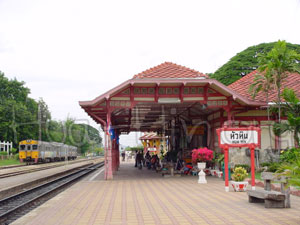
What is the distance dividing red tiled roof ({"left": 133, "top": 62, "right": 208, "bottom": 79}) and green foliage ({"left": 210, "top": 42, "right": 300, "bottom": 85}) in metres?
22.1

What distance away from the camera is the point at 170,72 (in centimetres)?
1742

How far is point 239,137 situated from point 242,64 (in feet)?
97.2

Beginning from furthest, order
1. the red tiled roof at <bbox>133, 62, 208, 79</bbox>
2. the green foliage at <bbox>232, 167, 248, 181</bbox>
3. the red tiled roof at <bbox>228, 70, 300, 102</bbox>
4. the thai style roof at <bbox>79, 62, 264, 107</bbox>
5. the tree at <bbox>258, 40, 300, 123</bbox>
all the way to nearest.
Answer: the red tiled roof at <bbox>228, 70, 300, 102</bbox> → the red tiled roof at <bbox>133, 62, 208, 79</bbox> → the thai style roof at <bbox>79, 62, 264, 107</bbox> → the tree at <bbox>258, 40, 300, 123</bbox> → the green foliage at <bbox>232, 167, 248, 181</bbox>

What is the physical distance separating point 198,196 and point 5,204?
248 inches

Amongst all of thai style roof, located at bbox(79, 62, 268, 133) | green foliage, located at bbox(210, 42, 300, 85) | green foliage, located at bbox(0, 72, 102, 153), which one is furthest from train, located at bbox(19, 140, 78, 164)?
thai style roof, located at bbox(79, 62, 268, 133)

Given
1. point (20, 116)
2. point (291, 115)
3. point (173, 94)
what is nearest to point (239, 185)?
point (291, 115)

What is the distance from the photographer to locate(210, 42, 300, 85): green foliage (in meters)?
39.2

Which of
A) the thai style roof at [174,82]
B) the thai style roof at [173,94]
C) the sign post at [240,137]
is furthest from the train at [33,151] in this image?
the sign post at [240,137]

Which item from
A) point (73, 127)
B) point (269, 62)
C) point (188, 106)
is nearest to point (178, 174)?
point (188, 106)

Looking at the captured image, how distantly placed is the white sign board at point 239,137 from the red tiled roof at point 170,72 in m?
6.22

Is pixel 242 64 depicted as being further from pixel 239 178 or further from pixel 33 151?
pixel 239 178

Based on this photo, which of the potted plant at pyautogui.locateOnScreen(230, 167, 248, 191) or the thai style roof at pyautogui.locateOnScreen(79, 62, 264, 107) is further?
the thai style roof at pyautogui.locateOnScreen(79, 62, 264, 107)

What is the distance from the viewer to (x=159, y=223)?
6.76 m

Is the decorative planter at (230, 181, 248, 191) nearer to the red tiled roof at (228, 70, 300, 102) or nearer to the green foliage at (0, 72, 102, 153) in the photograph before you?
the red tiled roof at (228, 70, 300, 102)
